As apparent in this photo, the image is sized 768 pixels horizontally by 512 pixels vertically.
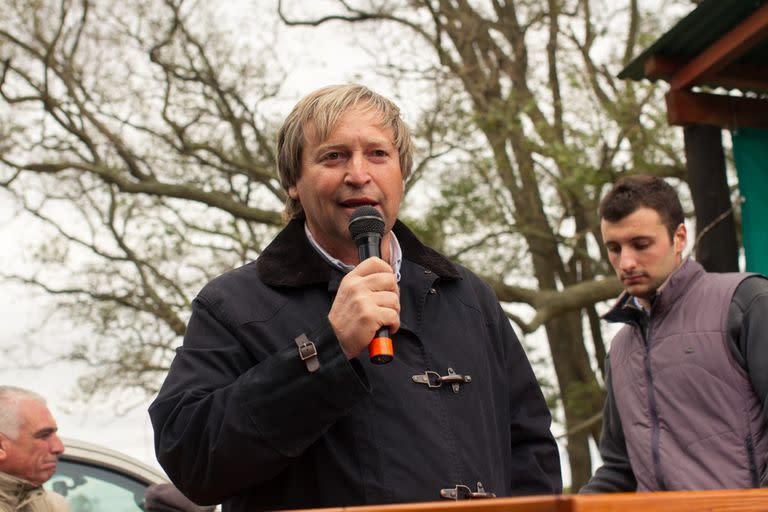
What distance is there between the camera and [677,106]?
596 cm

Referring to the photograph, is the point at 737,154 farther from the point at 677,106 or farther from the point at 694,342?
the point at 694,342

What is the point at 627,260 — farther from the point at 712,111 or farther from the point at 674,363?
the point at 712,111

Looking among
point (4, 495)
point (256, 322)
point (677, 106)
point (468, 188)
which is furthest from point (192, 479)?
point (468, 188)

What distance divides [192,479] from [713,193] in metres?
4.66

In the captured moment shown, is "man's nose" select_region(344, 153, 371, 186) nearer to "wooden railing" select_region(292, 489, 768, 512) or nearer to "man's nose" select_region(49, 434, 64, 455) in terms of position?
"wooden railing" select_region(292, 489, 768, 512)

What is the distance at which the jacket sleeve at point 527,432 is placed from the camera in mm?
2664

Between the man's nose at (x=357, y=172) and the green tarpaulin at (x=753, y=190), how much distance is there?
3.63m

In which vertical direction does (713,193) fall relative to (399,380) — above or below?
above

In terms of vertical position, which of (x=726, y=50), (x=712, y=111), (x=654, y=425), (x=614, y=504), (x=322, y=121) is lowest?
(x=614, y=504)

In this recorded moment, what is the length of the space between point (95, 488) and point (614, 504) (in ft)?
17.1

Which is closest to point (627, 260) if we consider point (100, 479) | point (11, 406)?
point (11, 406)

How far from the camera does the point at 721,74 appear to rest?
5898 millimetres

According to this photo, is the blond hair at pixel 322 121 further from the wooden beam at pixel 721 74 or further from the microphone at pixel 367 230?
the wooden beam at pixel 721 74

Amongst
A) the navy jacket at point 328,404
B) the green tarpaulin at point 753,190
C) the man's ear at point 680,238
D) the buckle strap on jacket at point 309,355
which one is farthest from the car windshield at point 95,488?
the buckle strap on jacket at point 309,355
